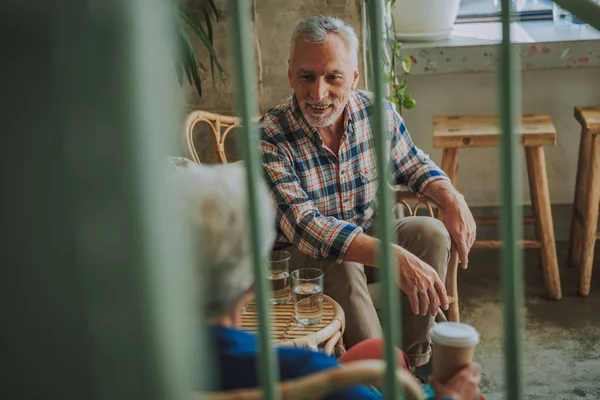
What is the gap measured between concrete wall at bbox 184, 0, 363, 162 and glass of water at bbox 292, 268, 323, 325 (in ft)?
4.19

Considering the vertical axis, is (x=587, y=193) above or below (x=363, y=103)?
below

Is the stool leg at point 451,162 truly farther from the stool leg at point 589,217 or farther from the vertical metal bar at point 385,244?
the vertical metal bar at point 385,244

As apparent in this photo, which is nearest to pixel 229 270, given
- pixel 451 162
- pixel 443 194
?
pixel 443 194

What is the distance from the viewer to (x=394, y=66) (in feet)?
11.9

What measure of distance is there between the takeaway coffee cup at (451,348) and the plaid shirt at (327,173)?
1.07 metres

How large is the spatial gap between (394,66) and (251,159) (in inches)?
→ 113

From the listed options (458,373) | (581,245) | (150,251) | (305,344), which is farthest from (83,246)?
(581,245)

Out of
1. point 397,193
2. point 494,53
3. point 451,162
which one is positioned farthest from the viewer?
point 494,53

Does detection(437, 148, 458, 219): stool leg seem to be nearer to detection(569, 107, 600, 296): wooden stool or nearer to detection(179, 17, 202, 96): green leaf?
detection(569, 107, 600, 296): wooden stool

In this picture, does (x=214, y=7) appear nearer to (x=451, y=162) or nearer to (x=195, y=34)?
(x=195, y=34)

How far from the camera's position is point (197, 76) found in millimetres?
2971

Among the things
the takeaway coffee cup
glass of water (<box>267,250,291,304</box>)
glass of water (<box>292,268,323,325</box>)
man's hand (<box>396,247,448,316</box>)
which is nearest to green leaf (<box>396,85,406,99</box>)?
man's hand (<box>396,247,448,316</box>)

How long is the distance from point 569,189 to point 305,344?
8.23 feet

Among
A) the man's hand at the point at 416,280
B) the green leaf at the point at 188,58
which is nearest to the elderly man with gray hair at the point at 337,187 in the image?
the man's hand at the point at 416,280
